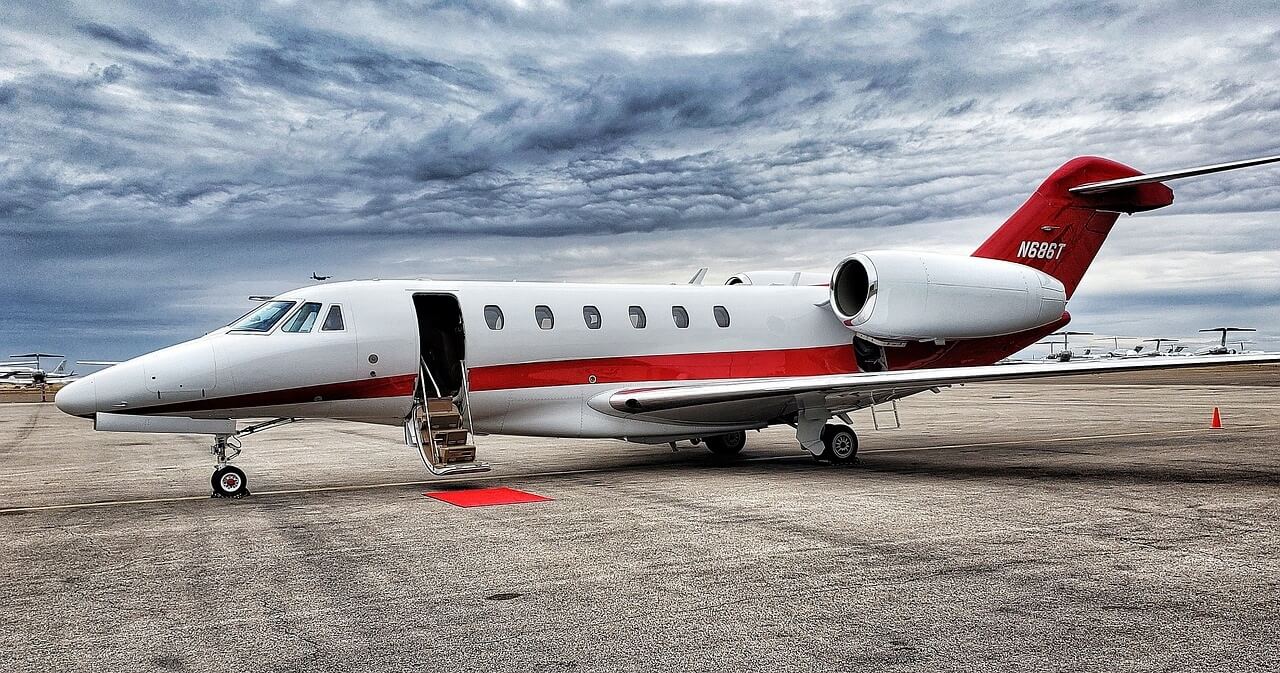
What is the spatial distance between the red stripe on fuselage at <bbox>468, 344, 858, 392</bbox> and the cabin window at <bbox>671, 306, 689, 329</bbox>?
46 centimetres

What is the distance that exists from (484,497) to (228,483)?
10.2 feet

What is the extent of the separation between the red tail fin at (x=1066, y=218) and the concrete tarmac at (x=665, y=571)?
435 centimetres

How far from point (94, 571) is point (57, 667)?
266 centimetres

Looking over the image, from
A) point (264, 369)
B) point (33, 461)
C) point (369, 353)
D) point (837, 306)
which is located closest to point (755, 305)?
point (837, 306)

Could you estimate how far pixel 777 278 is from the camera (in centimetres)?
1830

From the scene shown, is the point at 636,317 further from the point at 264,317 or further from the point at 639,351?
the point at 264,317

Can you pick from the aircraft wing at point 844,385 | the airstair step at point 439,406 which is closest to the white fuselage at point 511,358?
the airstair step at point 439,406

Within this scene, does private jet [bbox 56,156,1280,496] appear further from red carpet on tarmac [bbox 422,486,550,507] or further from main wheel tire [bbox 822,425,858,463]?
red carpet on tarmac [bbox 422,486,550,507]

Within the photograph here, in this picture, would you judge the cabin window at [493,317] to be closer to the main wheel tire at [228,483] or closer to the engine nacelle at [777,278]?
the main wheel tire at [228,483]

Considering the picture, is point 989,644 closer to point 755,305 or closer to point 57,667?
point 57,667

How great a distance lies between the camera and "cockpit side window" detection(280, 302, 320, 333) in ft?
40.2

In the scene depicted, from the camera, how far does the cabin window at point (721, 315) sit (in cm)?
1541

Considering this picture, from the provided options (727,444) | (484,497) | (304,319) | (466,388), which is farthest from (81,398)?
(727,444)

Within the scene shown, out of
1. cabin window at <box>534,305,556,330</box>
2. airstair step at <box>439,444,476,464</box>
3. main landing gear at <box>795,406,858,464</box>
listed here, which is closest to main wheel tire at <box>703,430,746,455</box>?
main landing gear at <box>795,406,858,464</box>
